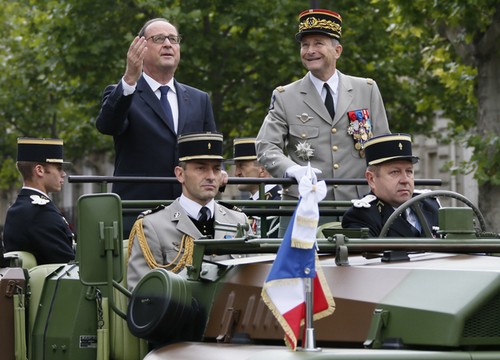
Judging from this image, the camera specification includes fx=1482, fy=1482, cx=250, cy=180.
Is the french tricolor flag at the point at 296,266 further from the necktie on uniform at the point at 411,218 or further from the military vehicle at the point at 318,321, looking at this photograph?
the necktie on uniform at the point at 411,218

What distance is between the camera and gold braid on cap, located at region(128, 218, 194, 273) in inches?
305

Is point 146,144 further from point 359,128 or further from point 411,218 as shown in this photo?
point 411,218

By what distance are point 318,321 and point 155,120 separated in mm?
3831

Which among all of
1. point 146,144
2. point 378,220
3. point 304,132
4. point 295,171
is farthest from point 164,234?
point 304,132

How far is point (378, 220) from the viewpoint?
7.80 meters

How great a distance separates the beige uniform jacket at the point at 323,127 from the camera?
9.70 metres

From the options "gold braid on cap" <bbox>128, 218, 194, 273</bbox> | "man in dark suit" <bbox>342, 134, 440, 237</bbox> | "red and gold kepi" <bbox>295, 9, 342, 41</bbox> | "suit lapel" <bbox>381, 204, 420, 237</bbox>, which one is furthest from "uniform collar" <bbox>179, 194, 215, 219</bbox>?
"red and gold kepi" <bbox>295, 9, 342, 41</bbox>

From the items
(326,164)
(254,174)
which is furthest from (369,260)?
(254,174)

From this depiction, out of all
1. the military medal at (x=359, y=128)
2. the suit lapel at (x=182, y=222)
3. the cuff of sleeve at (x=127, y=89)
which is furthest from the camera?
the military medal at (x=359, y=128)

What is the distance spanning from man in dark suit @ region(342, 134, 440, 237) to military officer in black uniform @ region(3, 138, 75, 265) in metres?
2.58

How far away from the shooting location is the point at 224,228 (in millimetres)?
7344

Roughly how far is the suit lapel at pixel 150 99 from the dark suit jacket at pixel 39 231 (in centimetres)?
109

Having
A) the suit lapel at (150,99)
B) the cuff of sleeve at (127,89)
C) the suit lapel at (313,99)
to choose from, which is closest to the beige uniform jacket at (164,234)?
the cuff of sleeve at (127,89)

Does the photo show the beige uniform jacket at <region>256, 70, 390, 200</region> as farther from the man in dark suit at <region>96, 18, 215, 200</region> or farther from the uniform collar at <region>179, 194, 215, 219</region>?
the uniform collar at <region>179, 194, 215, 219</region>
